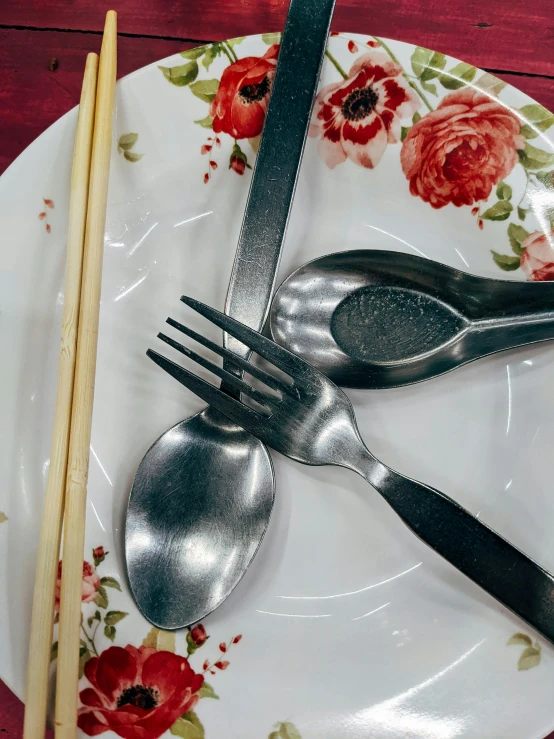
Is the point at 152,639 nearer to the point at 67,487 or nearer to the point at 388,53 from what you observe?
the point at 67,487

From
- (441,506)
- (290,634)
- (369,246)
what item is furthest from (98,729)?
(369,246)

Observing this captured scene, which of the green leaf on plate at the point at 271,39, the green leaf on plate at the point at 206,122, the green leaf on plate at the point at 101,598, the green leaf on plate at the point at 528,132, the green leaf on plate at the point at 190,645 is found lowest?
the green leaf on plate at the point at 190,645

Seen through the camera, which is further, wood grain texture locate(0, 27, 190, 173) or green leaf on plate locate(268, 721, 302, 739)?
wood grain texture locate(0, 27, 190, 173)

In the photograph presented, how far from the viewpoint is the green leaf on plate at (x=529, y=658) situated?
1.53ft

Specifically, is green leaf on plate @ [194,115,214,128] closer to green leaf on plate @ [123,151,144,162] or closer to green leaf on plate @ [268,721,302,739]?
green leaf on plate @ [123,151,144,162]

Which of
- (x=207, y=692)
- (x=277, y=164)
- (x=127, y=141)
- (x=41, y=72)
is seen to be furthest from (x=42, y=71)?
(x=207, y=692)

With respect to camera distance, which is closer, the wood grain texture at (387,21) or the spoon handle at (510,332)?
the spoon handle at (510,332)

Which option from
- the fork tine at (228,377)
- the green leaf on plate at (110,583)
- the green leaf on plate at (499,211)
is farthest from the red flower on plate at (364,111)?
the green leaf on plate at (110,583)

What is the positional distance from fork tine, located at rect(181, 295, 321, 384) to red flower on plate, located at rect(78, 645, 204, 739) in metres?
0.25

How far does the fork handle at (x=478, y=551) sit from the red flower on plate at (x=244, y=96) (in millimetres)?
332

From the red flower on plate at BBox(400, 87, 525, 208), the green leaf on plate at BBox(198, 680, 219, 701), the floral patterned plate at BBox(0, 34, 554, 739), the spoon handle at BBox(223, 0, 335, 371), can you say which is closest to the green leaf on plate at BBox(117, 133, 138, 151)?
the floral patterned plate at BBox(0, 34, 554, 739)

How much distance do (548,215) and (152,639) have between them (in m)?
0.48

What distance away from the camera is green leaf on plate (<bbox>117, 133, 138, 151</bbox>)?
533mm

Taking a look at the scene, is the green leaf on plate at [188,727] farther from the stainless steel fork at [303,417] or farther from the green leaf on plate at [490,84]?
the green leaf on plate at [490,84]
